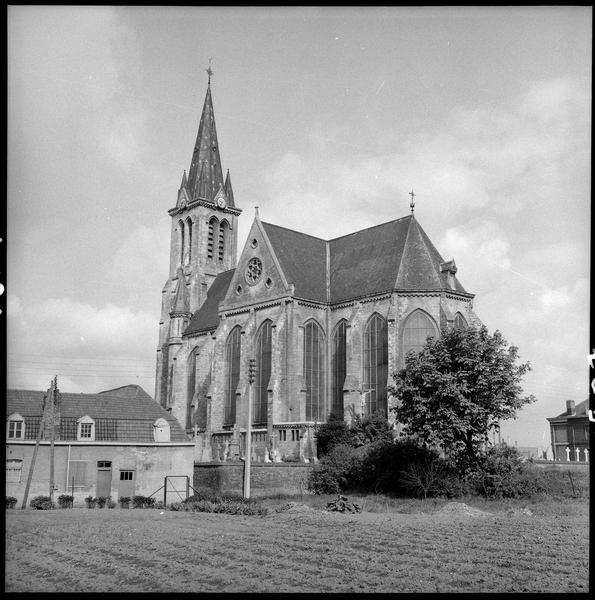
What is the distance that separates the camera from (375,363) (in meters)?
47.7

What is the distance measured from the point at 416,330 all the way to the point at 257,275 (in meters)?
13.2

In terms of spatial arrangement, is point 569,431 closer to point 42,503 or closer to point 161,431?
point 161,431

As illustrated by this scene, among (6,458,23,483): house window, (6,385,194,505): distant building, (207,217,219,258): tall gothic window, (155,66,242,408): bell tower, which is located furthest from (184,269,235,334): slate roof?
(6,458,23,483): house window

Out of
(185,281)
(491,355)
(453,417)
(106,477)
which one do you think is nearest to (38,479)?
(106,477)

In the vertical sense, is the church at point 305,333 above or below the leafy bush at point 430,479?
above

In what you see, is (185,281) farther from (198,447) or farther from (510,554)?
(510,554)

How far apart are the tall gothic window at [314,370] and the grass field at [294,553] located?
82.3ft

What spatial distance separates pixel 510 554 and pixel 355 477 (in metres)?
21.8

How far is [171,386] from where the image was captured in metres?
62.1

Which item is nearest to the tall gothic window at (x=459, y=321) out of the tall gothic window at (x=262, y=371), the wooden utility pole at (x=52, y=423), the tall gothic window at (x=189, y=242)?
the tall gothic window at (x=262, y=371)

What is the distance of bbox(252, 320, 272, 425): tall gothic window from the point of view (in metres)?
50.8

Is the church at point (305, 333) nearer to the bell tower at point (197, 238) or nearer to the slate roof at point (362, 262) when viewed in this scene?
the slate roof at point (362, 262)

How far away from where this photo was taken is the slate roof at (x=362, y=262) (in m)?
48.0

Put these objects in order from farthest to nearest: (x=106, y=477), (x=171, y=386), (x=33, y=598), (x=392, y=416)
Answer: (x=171, y=386), (x=392, y=416), (x=106, y=477), (x=33, y=598)
